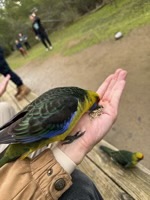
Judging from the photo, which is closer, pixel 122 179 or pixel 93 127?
pixel 93 127

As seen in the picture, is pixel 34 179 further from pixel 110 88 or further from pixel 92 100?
pixel 110 88

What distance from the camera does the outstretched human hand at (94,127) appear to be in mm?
1423

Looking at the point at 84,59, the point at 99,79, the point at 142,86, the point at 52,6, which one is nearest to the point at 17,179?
the point at 142,86

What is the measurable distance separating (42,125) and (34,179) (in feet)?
0.90

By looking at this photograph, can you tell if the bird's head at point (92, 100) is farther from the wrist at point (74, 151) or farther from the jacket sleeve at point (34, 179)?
the jacket sleeve at point (34, 179)

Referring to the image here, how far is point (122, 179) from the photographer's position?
1846 mm

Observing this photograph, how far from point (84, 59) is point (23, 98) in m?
2.06

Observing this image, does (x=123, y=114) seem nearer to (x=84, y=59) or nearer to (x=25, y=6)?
(x=84, y=59)

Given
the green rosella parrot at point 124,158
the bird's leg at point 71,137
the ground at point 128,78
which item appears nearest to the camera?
the bird's leg at point 71,137

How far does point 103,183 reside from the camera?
1877 mm

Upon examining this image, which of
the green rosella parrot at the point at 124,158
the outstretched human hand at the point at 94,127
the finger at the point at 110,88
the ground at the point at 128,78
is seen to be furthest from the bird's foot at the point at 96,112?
the ground at the point at 128,78

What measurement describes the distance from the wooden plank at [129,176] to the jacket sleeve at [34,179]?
1.98 feet

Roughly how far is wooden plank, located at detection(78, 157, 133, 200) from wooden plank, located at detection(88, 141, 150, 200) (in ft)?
0.09

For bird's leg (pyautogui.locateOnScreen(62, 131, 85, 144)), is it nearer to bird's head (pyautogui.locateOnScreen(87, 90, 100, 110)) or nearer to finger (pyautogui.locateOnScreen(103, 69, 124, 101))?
bird's head (pyautogui.locateOnScreen(87, 90, 100, 110))
